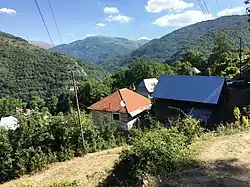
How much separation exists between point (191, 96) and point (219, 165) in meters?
12.9

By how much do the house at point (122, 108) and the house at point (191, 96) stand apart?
99.3 inches

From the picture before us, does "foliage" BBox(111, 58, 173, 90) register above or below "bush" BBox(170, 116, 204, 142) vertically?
above

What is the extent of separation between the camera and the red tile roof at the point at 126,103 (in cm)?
2386

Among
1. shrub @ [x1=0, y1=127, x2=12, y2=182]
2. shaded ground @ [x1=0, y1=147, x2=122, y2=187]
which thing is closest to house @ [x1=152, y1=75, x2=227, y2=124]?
shaded ground @ [x1=0, y1=147, x2=122, y2=187]

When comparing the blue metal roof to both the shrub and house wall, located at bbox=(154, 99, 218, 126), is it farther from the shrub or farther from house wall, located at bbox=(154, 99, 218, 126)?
the shrub

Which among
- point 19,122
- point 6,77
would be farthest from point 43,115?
point 6,77

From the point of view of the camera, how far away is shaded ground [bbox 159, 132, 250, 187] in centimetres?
664

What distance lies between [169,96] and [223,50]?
111 feet

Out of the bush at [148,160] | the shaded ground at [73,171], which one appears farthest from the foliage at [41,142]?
the bush at [148,160]

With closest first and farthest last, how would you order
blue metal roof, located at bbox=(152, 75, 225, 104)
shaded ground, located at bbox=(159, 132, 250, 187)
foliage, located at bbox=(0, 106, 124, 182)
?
1. shaded ground, located at bbox=(159, 132, 250, 187)
2. foliage, located at bbox=(0, 106, 124, 182)
3. blue metal roof, located at bbox=(152, 75, 225, 104)

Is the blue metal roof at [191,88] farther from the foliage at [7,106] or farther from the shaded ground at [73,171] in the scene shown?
the foliage at [7,106]

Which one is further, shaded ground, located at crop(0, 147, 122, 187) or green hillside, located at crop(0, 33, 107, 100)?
green hillside, located at crop(0, 33, 107, 100)

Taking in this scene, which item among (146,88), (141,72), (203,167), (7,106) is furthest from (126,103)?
(7,106)

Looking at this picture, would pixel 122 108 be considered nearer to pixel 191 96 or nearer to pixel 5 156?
pixel 191 96
